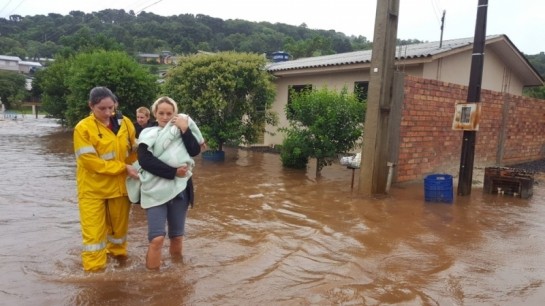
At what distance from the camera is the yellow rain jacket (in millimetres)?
3752

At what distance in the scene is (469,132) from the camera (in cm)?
806

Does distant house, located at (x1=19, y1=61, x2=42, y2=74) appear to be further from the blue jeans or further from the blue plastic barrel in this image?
the blue jeans

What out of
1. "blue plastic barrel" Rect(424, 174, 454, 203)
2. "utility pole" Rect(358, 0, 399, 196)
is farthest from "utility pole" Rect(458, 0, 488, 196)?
"utility pole" Rect(358, 0, 399, 196)

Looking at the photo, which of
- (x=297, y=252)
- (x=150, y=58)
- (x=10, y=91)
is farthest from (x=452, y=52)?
(x=150, y=58)

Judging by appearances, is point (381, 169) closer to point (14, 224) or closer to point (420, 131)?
point (420, 131)

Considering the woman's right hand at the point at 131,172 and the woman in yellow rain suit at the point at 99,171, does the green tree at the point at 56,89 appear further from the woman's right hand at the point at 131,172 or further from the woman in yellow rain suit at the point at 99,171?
the woman's right hand at the point at 131,172

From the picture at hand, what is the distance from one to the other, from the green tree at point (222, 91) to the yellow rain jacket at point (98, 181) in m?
8.13

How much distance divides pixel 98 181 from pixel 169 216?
0.72m

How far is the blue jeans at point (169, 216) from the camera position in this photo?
152 inches

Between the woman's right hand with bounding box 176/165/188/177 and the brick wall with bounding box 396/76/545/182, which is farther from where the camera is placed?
the brick wall with bounding box 396/76/545/182

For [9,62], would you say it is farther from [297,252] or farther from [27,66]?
[297,252]

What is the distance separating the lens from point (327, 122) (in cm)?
977

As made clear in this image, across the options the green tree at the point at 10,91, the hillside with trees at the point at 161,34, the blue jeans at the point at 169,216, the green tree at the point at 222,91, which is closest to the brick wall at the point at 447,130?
the green tree at the point at 222,91

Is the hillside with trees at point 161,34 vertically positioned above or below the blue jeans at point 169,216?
above
